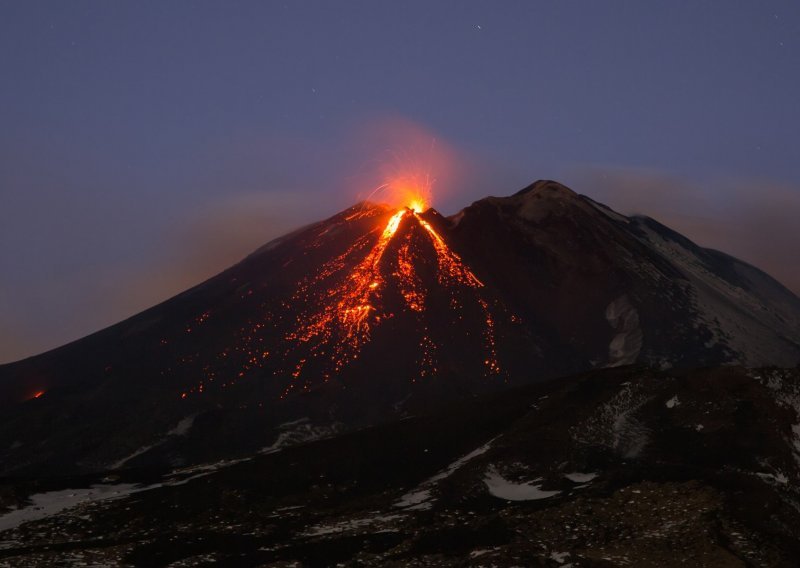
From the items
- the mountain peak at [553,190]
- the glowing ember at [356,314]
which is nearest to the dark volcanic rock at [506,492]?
the glowing ember at [356,314]

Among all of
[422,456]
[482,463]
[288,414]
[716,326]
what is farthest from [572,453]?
[716,326]

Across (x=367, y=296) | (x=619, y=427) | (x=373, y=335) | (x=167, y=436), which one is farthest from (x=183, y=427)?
(x=619, y=427)

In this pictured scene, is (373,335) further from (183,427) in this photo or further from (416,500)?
(416,500)

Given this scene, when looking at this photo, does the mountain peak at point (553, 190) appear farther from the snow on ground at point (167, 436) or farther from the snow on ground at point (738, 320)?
the snow on ground at point (167, 436)

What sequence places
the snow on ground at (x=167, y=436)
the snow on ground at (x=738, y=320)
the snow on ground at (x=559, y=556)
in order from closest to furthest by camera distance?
the snow on ground at (x=559, y=556)
the snow on ground at (x=167, y=436)
the snow on ground at (x=738, y=320)

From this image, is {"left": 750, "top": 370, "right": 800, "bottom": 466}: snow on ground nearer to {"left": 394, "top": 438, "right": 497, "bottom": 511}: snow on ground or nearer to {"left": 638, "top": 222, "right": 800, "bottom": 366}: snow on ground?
{"left": 394, "top": 438, "right": 497, "bottom": 511}: snow on ground

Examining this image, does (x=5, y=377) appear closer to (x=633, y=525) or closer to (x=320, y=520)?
(x=320, y=520)
